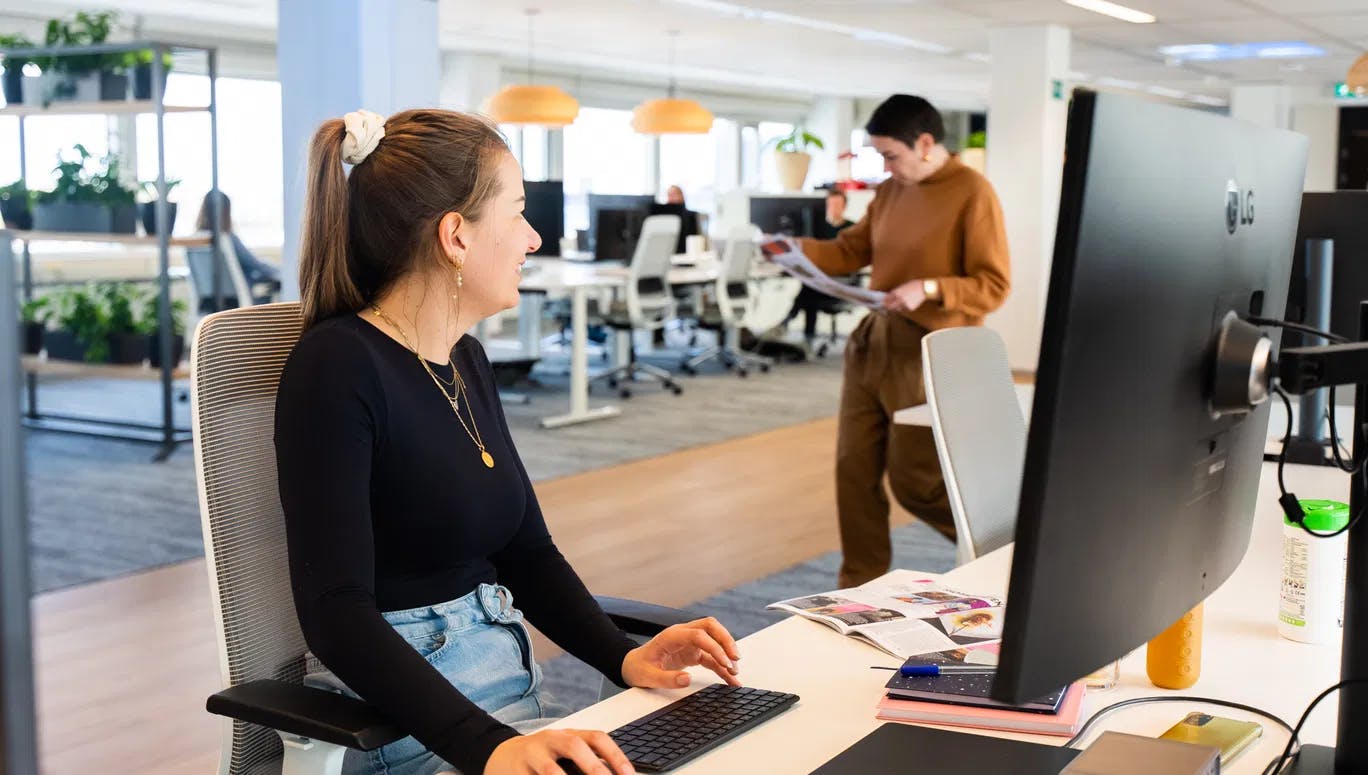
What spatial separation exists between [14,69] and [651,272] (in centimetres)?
370

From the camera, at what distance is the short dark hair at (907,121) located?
3523 mm

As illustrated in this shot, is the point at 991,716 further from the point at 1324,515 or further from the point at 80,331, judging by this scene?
the point at 80,331

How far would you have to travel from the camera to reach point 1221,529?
104 centimetres

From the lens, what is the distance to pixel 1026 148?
963 centimetres

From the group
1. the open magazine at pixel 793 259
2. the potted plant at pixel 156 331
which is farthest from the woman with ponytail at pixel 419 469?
the potted plant at pixel 156 331

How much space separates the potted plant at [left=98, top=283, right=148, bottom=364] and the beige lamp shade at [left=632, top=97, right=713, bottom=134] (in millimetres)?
5063

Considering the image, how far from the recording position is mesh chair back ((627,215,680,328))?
8.42 m

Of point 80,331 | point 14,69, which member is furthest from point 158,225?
point 14,69

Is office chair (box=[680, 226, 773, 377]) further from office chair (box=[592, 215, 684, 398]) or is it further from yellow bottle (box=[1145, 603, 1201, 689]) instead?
yellow bottle (box=[1145, 603, 1201, 689])

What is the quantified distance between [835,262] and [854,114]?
48.3 feet

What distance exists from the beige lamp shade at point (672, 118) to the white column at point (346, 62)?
6.81 meters

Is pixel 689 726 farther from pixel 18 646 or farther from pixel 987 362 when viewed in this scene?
pixel 987 362

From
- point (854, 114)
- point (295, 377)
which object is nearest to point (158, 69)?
point (295, 377)

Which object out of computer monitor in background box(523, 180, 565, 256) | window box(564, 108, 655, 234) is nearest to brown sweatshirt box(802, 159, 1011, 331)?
computer monitor in background box(523, 180, 565, 256)
